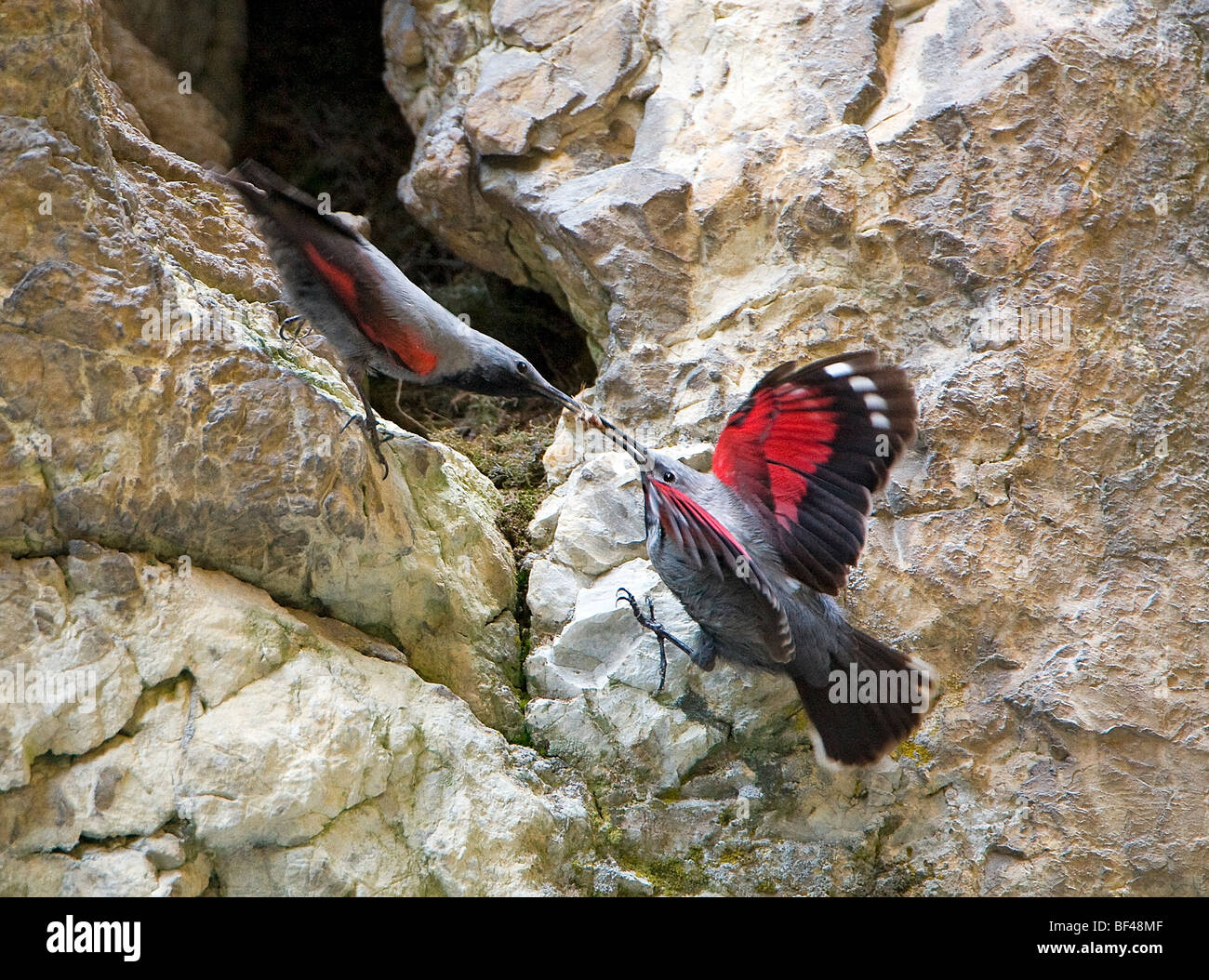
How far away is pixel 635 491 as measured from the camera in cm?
348

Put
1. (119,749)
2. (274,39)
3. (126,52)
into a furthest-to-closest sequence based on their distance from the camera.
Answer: (274,39) < (126,52) < (119,749)

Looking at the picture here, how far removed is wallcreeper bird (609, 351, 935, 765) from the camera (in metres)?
2.84

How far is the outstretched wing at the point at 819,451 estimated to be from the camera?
9.32 feet

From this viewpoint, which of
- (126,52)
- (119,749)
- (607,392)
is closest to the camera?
(119,749)

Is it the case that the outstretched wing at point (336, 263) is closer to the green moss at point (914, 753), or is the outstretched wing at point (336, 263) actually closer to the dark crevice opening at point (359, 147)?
the dark crevice opening at point (359, 147)

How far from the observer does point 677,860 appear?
292 cm

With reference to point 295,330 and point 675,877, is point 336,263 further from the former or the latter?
point 675,877

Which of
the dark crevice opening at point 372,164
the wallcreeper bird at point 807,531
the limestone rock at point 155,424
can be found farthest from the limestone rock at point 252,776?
the dark crevice opening at point 372,164

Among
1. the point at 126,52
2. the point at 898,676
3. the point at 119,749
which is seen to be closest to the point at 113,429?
the point at 119,749

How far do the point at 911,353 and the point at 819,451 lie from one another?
79 cm

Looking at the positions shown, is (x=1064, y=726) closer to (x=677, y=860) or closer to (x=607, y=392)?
(x=677, y=860)

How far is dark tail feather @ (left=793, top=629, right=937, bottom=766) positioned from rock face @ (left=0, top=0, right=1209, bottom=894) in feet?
0.48

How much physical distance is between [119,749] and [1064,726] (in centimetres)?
238
